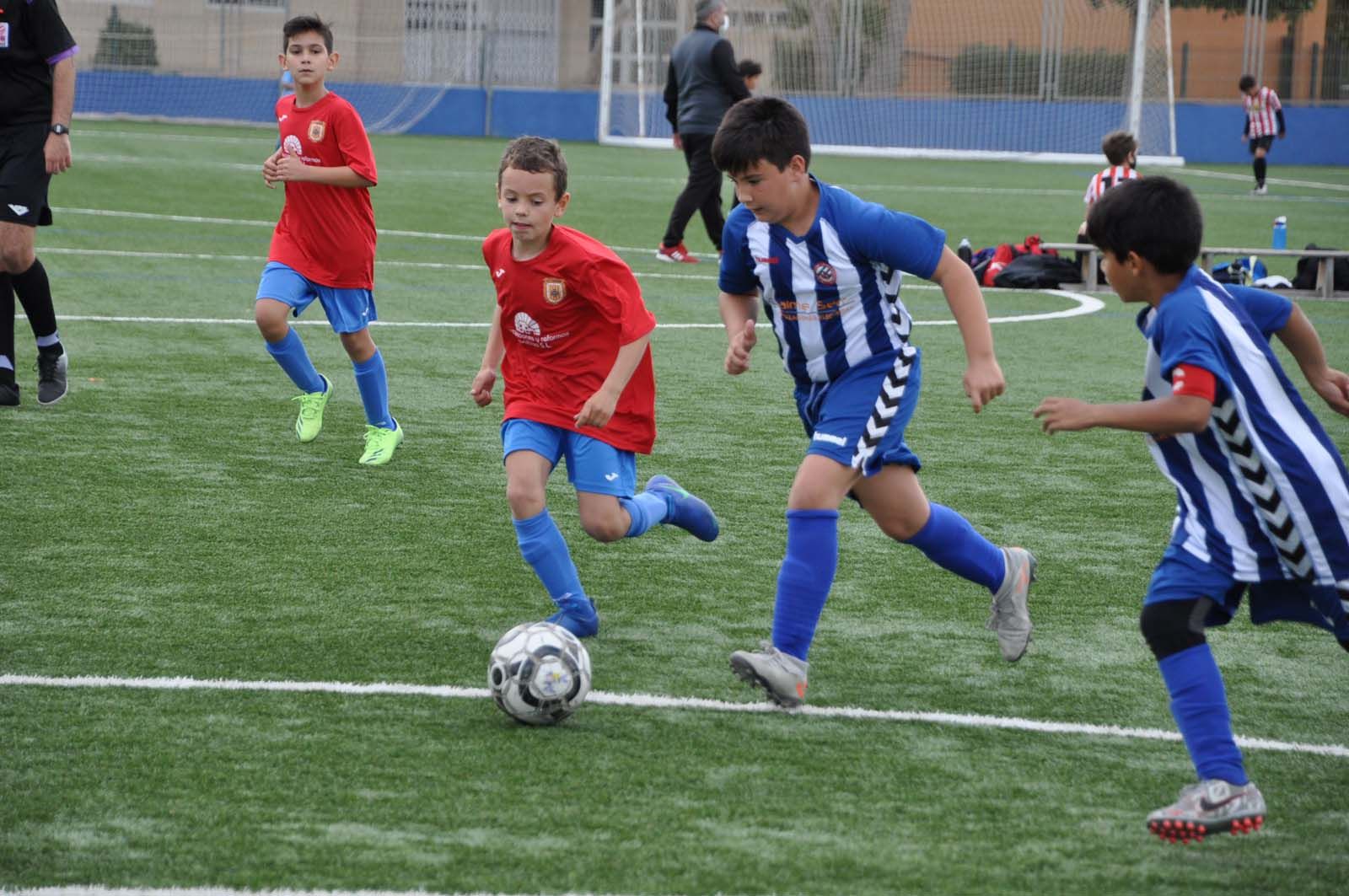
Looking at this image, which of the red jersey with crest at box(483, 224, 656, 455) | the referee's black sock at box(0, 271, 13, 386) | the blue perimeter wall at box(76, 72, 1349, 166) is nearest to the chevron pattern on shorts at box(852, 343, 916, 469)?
the red jersey with crest at box(483, 224, 656, 455)

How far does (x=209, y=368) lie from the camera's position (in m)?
8.75

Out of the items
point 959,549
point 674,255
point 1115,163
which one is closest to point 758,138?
point 959,549

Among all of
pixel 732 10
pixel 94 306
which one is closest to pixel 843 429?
pixel 94 306

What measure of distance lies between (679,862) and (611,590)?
206cm

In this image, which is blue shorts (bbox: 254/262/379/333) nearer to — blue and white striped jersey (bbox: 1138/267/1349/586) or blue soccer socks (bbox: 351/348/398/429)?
blue soccer socks (bbox: 351/348/398/429)

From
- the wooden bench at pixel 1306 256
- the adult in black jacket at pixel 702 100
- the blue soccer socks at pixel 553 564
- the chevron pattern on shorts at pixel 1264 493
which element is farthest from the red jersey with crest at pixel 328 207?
the wooden bench at pixel 1306 256

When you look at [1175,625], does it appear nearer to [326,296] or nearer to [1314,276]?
[326,296]

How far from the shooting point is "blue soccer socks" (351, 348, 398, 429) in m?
6.93

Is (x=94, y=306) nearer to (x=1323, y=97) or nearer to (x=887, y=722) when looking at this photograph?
(x=887, y=722)

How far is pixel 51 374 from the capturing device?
25.0 feet

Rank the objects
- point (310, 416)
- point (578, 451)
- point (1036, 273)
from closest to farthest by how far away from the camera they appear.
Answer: point (578, 451), point (310, 416), point (1036, 273)

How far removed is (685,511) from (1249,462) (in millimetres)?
2177

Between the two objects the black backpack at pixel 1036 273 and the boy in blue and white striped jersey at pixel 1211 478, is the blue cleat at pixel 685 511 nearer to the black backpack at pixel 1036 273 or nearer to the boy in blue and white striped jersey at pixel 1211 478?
the boy in blue and white striped jersey at pixel 1211 478

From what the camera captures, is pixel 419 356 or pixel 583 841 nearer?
pixel 583 841
